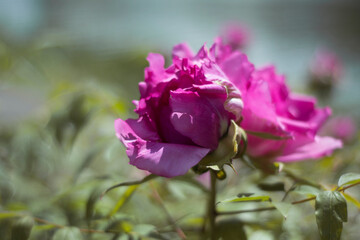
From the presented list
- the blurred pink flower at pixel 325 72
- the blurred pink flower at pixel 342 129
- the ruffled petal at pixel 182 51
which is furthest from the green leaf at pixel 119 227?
the blurred pink flower at pixel 325 72

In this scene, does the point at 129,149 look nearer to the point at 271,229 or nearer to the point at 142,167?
the point at 142,167

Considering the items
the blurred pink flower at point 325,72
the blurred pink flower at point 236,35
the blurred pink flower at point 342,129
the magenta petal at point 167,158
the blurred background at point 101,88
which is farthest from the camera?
the blurred pink flower at point 236,35

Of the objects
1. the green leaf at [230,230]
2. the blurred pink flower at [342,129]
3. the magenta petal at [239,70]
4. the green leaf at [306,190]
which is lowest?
the blurred pink flower at [342,129]

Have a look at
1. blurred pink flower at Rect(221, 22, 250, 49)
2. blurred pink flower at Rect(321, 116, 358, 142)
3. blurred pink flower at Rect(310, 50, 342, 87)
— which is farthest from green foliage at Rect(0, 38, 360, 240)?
blurred pink flower at Rect(221, 22, 250, 49)

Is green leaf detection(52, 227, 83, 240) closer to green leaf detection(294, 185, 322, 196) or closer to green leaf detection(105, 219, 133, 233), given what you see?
green leaf detection(105, 219, 133, 233)

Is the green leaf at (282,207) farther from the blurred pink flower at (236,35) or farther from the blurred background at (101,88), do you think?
the blurred pink flower at (236,35)

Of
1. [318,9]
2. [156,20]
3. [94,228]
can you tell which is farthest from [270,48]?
[94,228]

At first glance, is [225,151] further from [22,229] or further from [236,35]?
[236,35]
